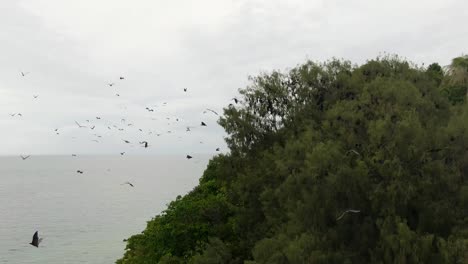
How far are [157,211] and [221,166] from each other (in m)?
83.9

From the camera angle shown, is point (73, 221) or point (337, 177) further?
point (73, 221)

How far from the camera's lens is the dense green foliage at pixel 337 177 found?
75.8ft

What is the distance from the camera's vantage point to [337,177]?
80.2ft

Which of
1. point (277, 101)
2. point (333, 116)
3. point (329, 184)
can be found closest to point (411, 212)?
point (329, 184)

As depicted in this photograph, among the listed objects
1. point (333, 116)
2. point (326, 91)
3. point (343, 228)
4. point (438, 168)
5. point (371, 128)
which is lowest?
point (343, 228)

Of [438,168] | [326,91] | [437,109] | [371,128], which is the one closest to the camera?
[438,168]

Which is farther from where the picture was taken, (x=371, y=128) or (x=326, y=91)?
(x=326, y=91)

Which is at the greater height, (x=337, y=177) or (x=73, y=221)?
(x=73, y=221)

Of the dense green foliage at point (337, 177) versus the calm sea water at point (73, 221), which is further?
the calm sea water at point (73, 221)

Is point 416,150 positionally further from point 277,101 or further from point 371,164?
point 277,101

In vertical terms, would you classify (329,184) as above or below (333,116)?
below

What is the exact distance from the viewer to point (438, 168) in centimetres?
2384

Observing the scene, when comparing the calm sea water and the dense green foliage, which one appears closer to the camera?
the dense green foliage

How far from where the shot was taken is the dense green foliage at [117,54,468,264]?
75.8 ft
